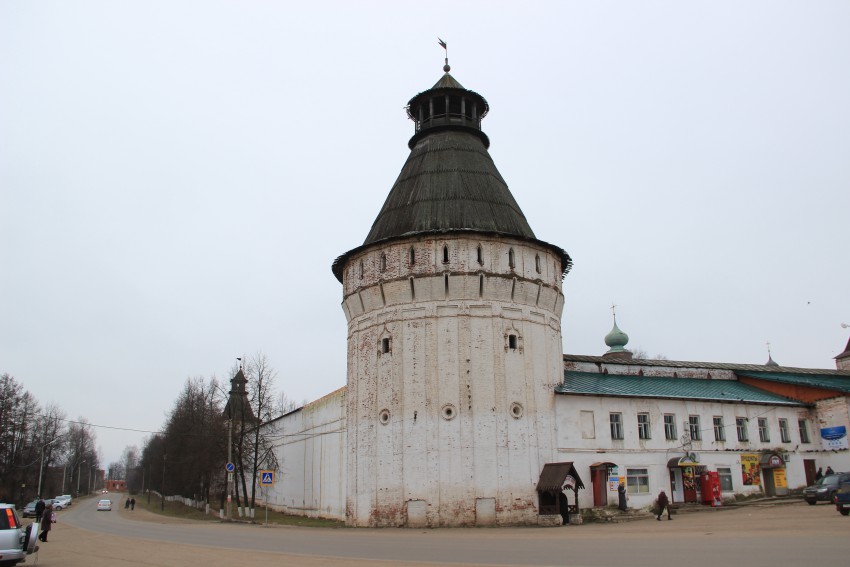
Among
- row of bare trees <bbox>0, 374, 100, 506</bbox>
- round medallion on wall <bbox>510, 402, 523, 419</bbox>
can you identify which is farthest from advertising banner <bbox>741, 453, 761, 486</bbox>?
row of bare trees <bbox>0, 374, 100, 506</bbox>

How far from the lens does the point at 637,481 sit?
104 ft

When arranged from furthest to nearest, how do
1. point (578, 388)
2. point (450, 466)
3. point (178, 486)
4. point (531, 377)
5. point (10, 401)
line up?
point (178, 486)
point (10, 401)
point (578, 388)
point (531, 377)
point (450, 466)

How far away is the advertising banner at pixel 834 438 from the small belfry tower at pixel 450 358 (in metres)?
16.9

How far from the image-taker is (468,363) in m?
30.0

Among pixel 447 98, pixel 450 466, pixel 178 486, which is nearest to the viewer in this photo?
pixel 450 466

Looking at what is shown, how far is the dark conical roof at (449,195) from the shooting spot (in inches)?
1272

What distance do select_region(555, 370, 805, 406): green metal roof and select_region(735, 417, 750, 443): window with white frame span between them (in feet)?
3.19

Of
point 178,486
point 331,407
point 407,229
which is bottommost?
point 178,486

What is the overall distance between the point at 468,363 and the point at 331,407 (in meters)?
12.3

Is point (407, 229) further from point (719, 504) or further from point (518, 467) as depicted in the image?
point (719, 504)

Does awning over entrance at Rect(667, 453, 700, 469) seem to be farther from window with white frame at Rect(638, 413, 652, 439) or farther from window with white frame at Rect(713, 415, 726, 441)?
window with white frame at Rect(713, 415, 726, 441)

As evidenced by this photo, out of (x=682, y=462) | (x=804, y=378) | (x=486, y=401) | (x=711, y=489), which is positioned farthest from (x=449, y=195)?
(x=804, y=378)

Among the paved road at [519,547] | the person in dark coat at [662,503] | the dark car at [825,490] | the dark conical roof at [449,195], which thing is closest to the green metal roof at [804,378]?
the dark car at [825,490]

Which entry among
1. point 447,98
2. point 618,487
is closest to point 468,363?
point 618,487
